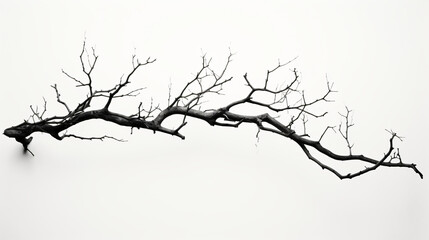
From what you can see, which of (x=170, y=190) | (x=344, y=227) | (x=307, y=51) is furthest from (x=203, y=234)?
(x=307, y=51)

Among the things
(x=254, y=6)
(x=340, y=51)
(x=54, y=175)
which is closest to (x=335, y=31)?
(x=340, y=51)

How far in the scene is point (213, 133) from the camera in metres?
3.00

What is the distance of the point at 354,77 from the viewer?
3.26 metres

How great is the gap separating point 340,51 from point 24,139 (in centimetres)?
188

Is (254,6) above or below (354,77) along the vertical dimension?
above

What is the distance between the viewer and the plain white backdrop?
2777 millimetres

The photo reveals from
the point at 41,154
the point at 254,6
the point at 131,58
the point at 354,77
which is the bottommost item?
the point at 41,154

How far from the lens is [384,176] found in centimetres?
321

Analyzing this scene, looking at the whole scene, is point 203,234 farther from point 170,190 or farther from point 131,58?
point 131,58

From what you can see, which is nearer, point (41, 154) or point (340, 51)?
point (41, 154)

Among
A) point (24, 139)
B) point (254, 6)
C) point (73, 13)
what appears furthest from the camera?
point (254, 6)

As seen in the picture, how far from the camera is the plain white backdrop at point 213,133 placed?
2.78 metres

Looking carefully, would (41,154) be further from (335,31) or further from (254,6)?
(335,31)

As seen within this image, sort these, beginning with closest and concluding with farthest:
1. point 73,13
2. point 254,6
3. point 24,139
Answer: point 24,139, point 73,13, point 254,6
